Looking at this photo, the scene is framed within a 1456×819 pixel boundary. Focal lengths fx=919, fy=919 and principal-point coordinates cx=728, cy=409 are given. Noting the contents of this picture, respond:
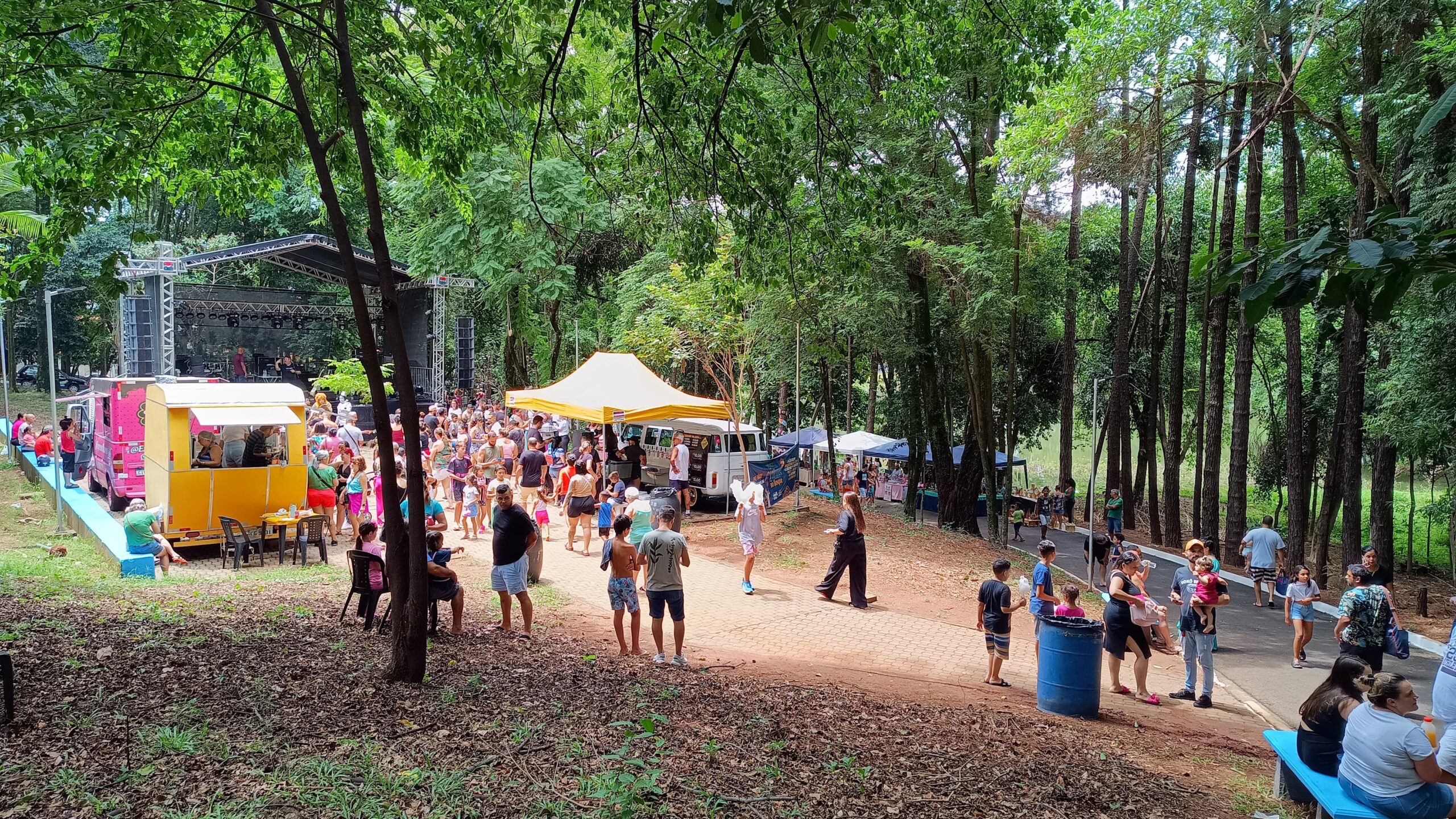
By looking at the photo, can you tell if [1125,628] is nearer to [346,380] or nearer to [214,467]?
[214,467]

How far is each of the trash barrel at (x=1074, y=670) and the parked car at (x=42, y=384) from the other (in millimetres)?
45024

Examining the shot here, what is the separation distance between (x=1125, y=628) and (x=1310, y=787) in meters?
3.60

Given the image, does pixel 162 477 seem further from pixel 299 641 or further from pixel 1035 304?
pixel 1035 304

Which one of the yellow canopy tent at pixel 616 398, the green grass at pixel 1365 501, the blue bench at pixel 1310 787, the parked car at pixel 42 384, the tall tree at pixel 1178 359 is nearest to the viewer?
the blue bench at pixel 1310 787

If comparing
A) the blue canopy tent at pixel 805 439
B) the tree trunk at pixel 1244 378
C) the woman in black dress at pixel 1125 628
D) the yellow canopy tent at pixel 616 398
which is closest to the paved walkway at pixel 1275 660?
the woman in black dress at pixel 1125 628

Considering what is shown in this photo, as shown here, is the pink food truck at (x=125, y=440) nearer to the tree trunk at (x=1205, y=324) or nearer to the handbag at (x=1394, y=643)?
the handbag at (x=1394, y=643)

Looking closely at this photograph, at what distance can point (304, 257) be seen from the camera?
31.4m

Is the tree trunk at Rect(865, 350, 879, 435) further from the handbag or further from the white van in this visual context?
the handbag

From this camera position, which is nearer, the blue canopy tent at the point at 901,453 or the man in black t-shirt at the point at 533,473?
the man in black t-shirt at the point at 533,473

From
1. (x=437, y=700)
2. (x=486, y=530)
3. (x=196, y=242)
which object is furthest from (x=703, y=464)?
(x=196, y=242)

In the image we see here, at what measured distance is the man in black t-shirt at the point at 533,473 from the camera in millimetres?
15297

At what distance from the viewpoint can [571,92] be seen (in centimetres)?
806

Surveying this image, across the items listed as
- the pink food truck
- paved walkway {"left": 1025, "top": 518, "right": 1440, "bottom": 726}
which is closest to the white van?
paved walkway {"left": 1025, "top": 518, "right": 1440, "bottom": 726}

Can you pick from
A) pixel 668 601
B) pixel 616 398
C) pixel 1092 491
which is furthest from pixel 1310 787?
pixel 616 398
